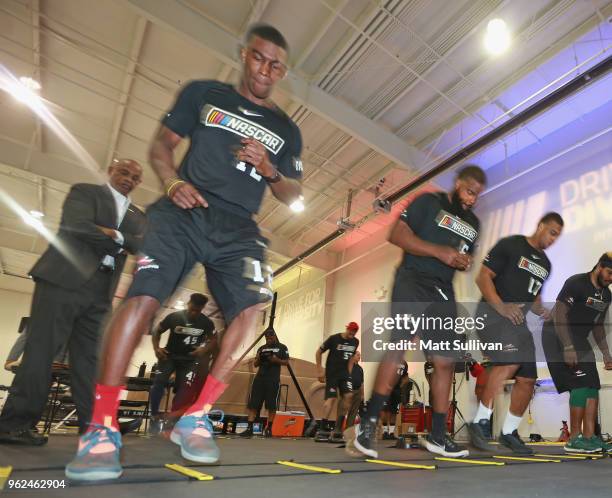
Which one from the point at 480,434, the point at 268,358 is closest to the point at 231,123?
the point at 480,434

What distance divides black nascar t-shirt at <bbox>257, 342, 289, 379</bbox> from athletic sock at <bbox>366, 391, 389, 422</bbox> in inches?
155

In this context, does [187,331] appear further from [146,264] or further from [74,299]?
[146,264]

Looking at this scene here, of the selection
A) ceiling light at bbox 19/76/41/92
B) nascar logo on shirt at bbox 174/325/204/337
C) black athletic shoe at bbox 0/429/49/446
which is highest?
ceiling light at bbox 19/76/41/92

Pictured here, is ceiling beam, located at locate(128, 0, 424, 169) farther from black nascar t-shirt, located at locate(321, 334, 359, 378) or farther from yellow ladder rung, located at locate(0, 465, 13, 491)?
yellow ladder rung, located at locate(0, 465, 13, 491)

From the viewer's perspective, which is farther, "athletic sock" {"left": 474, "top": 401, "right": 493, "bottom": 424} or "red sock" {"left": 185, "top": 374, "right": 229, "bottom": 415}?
"athletic sock" {"left": 474, "top": 401, "right": 493, "bottom": 424}

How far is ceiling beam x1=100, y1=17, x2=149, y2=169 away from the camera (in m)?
6.57

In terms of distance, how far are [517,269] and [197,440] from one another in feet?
8.16

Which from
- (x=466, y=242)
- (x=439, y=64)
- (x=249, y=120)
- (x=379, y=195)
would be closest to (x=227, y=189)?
(x=249, y=120)

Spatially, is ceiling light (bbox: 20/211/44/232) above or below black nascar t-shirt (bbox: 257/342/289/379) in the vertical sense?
above

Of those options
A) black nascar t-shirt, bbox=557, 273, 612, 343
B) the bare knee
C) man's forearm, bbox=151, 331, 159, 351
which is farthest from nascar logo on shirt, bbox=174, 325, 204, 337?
black nascar t-shirt, bbox=557, 273, 612, 343

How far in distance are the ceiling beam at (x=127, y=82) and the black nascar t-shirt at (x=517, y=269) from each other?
5.97 metres

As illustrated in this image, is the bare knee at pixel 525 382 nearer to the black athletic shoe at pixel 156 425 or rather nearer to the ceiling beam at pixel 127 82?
the black athletic shoe at pixel 156 425

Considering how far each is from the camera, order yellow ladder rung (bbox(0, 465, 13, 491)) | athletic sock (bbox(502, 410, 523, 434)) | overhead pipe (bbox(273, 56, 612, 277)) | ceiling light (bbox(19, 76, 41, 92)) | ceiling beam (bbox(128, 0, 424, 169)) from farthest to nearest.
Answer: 1. ceiling light (bbox(19, 76, 41, 92))
2. ceiling beam (bbox(128, 0, 424, 169))
3. overhead pipe (bbox(273, 56, 612, 277))
4. athletic sock (bbox(502, 410, 523, 434))
5. yellow ladder rung (bbox(0, 465, 13, 491))

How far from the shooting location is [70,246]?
7.03 ft
